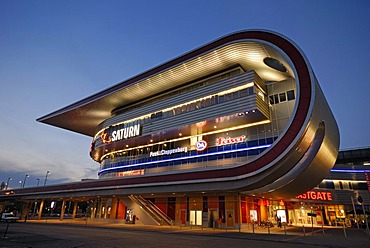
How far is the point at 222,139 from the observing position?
120 ft

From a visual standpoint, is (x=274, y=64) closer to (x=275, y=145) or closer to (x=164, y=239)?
(x=275, y=145)

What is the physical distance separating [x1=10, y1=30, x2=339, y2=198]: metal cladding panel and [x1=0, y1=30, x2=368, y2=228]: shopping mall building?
4.7 inches

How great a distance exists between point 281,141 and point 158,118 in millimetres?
21591

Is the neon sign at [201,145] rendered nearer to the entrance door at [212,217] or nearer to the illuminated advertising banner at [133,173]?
the entrance door at [212,217]

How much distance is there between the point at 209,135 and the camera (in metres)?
38.5

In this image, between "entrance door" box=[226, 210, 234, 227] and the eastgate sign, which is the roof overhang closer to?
the eastgate sign

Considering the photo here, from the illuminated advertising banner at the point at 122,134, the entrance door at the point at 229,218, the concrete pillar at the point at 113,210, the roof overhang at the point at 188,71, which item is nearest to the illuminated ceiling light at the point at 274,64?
the roof overhang at the point at 188,71

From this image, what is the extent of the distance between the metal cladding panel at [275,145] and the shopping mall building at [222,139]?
0.39 feet

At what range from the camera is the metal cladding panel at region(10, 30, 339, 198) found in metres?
25.0

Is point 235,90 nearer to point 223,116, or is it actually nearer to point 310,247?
point 223,116

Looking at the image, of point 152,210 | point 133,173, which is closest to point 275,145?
point 152,210

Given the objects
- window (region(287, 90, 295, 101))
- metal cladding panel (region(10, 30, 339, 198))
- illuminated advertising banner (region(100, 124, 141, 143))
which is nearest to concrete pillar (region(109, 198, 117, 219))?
metal cladding panel (region(10, 30, 339, 198))

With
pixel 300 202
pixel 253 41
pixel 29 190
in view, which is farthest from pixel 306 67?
pixel 29 190

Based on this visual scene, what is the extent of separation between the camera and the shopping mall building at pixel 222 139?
2688 centimetres
